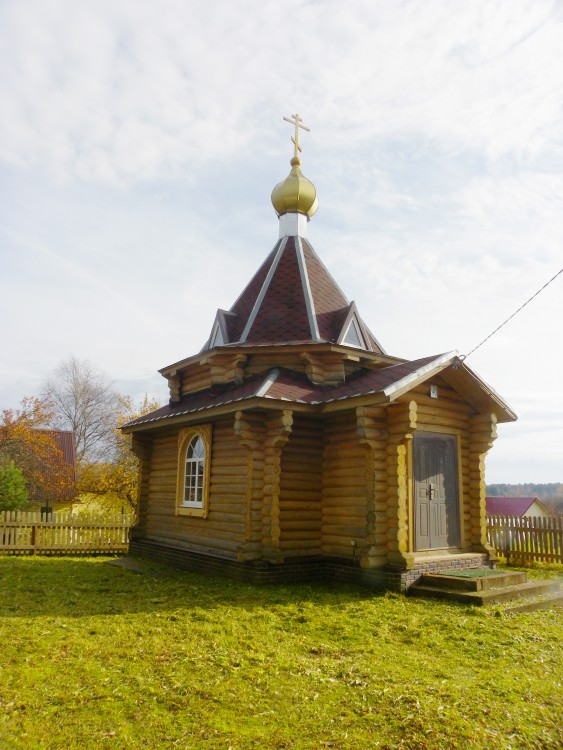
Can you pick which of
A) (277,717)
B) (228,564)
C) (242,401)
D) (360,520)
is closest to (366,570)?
(360,520)

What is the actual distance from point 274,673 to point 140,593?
4696mm

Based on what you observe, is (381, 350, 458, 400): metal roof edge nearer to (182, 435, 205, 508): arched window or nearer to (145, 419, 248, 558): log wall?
(145, 419, 248, 558): log wall

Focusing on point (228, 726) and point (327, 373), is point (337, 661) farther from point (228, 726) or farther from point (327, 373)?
point (327, 373)

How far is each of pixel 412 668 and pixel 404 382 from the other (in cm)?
485

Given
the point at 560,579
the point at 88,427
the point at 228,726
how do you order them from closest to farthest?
the point at 228,726 < the point at 560,579 < the point at 88,427

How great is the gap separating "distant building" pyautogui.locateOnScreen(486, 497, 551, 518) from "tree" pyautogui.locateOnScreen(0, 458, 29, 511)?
2220 cm

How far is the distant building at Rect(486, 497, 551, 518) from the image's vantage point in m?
30.6

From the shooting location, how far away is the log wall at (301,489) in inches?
426

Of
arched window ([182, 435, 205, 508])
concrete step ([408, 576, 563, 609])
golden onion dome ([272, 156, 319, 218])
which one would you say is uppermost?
golden onion dome ([272, 156, 319, 218])

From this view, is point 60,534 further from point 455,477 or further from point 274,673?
point 274,673

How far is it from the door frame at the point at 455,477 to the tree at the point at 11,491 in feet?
59.0

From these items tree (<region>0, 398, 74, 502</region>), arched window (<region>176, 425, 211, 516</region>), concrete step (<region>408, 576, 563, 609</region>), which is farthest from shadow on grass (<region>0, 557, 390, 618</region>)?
tree (<region>0, 398, 74, 502</region>)

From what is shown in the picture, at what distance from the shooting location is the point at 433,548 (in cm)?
1066

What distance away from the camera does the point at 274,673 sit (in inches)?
217
